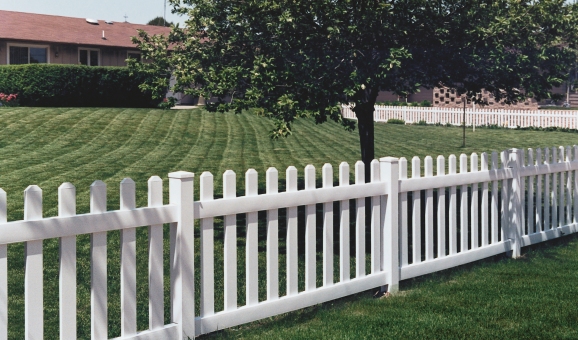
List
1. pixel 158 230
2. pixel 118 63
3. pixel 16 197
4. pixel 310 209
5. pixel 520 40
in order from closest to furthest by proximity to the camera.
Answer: pixel 158 230 → pixel 310 209 → pixel 520 40 → pixel 16 197 → pixel 118 63

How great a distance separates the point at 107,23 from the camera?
38.8 metres

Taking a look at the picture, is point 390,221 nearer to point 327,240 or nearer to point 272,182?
point 327,240

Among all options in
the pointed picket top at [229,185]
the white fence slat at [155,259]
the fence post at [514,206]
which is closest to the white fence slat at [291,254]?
the pointed picket top at [229,185]

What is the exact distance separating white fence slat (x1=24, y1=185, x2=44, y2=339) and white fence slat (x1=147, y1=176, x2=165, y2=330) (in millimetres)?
802

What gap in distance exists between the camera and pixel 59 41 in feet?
112

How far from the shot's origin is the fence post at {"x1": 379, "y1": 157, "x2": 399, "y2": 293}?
654 cm

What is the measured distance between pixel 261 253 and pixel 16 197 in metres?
4.41

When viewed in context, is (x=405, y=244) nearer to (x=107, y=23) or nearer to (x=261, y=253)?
(x=261, y=253)

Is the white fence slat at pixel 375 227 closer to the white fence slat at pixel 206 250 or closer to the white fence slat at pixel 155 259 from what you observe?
the white fence slat at pixel 206 250

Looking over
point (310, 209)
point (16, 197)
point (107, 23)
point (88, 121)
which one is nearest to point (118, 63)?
point (107, 23)

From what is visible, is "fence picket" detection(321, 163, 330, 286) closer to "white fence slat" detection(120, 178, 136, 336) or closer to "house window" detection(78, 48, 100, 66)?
"white fence slat" detection(120, 178, 136, 336)

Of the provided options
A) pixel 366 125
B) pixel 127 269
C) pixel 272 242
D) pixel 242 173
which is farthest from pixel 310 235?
pixel 242 173

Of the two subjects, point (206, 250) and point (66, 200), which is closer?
point (66, 200)

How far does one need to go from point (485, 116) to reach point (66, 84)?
1741 cm
